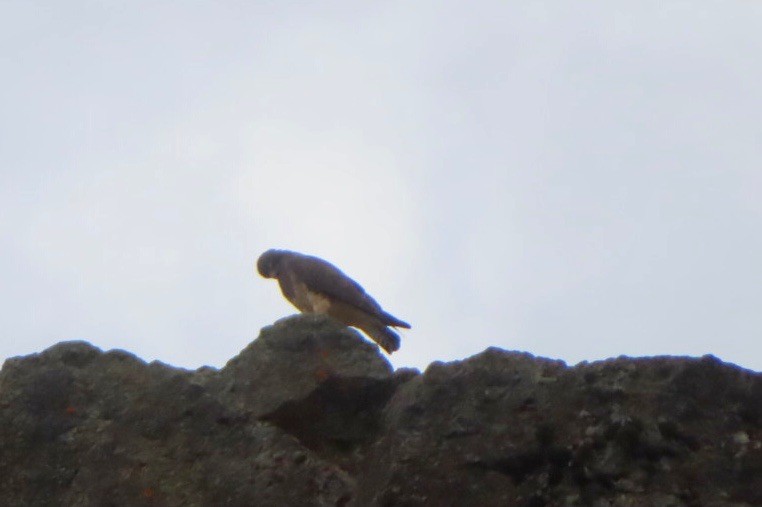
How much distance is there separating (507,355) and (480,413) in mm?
354

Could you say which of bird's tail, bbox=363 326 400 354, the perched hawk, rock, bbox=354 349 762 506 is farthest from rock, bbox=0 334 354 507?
the perched hawk

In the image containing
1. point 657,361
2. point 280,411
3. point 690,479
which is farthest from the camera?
point 280,411

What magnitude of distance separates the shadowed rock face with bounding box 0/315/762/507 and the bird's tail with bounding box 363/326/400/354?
4297 mm

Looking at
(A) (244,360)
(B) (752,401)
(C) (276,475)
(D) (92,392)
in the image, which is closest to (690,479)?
(B) (752,401)

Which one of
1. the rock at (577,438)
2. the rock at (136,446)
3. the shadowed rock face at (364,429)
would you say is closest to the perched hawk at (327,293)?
the shadowed rock face at (364,429)

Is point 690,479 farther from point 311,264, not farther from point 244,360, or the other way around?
point 311,264

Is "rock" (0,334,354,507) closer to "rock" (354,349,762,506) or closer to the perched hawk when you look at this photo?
"rock" (354,349,762,506)

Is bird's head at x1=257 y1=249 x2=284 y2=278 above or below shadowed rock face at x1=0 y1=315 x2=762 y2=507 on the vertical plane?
above

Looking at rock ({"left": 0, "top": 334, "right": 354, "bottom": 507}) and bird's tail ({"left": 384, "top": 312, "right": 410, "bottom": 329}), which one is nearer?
rock ({"left": 0, "top": 334, "right": 354, "bottom": 507})

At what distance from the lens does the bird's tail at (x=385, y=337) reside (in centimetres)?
1112

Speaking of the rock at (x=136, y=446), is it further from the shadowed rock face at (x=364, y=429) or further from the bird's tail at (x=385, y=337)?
the bird's tail at (x=385, y=337)

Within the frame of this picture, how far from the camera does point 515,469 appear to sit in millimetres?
5859

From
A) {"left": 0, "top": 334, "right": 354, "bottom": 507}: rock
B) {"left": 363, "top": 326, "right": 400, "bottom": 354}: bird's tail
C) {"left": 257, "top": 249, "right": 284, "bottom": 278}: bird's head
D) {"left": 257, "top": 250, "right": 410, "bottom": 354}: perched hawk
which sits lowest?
{"left": 0, "top": 334, "right": 354, "bottom": 507}: rock

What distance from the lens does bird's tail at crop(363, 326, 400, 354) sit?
36.5ft
